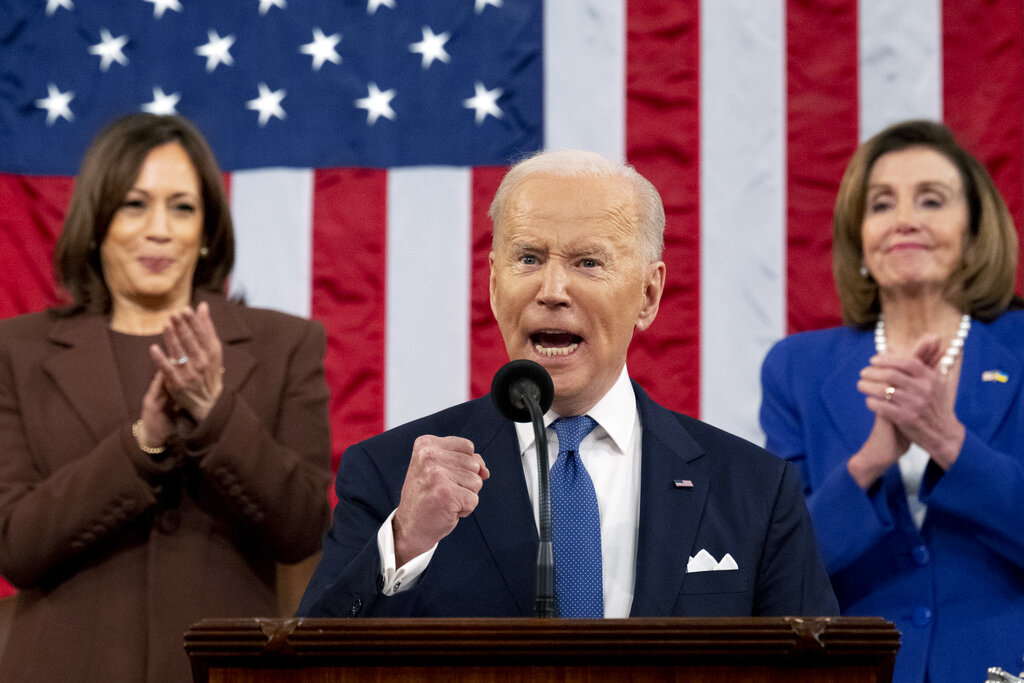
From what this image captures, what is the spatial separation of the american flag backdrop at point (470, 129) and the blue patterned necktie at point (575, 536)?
5.33ft

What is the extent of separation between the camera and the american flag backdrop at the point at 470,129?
3.40 meters

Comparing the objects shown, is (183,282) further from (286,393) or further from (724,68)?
(724,68)

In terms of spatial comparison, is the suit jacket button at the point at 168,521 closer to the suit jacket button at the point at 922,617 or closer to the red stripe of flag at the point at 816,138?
the suit jacket button at the point at 922,617

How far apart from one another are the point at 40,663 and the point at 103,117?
5.97 ft

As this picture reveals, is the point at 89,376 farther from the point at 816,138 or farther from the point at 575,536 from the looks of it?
the point at 816,138

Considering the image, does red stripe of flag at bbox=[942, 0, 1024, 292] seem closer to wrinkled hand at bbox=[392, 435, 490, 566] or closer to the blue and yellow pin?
the blue and yellow pin

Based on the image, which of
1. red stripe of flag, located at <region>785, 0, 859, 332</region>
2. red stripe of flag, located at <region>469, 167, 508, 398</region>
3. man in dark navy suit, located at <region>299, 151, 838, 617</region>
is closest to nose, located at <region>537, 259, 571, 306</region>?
man in dark navy suit, located at <region>299, 151, 838, 617</region>

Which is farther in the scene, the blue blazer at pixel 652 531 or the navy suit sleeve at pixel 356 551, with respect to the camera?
the blue blazer at pixel 652 531

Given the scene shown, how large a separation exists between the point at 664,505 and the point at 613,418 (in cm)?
20

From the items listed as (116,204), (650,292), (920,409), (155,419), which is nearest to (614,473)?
(650,292)

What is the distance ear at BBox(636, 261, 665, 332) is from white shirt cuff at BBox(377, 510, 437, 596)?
67 cm

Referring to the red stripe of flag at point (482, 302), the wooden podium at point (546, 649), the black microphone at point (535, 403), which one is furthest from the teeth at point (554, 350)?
the red stripe of flag at point (482, 302)

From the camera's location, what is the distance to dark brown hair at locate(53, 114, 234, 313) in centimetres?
272

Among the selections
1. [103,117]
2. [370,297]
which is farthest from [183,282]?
[103,117]
